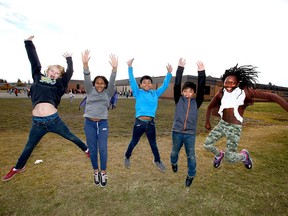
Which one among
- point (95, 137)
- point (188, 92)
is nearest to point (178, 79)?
point (188, 92)

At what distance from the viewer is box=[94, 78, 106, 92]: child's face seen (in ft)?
11.7

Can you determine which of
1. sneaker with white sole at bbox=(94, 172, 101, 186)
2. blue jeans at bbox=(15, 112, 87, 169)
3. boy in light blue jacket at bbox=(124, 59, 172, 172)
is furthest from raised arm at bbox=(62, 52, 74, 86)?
sneaker with white sole at bbox=(94, 172, 101, 186)

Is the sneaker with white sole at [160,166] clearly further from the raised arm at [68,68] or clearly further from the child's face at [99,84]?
the raised arm at [68,68]

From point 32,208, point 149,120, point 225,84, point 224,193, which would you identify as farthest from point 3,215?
point 225,84

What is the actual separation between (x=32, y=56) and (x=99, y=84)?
132 centimetres

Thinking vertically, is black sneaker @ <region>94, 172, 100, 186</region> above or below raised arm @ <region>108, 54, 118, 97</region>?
below

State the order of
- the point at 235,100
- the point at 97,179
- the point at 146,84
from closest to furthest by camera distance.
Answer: the point at 97,179 < the point at 235,100 < the point at 146,84

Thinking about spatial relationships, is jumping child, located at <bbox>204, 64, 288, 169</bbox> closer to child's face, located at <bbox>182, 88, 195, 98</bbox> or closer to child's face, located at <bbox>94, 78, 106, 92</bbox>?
child's face, located at <bbox>182, 88, 195, 98</bbox>

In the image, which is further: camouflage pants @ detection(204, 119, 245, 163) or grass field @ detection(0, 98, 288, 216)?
camouflage pants @ detection(204, 119, 245, 163)

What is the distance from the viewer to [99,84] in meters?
3.57

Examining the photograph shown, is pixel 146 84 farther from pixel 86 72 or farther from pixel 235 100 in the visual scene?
pixel 235 100

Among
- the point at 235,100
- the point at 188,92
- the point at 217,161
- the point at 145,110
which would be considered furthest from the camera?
the point at 217,161

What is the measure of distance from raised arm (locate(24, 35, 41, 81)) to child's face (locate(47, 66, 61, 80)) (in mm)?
182

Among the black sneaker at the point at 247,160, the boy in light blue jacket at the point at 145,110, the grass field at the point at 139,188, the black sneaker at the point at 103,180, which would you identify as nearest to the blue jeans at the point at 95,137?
the black sneaker at the point at 103,180
